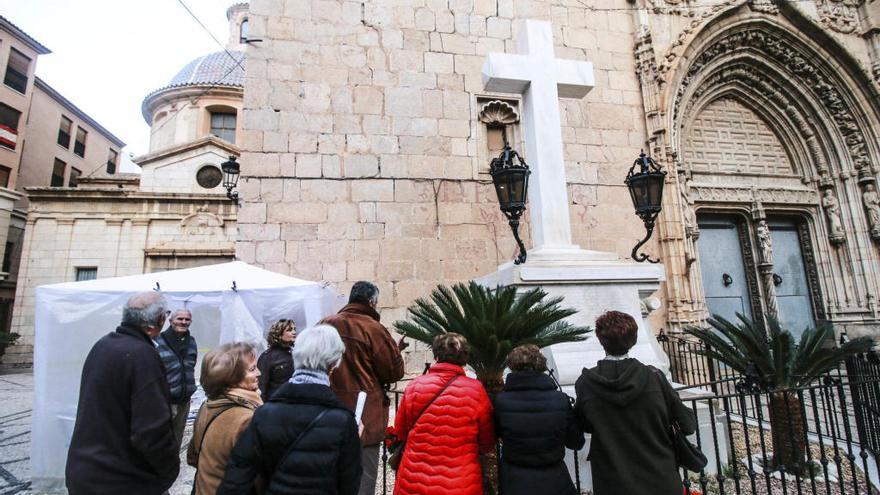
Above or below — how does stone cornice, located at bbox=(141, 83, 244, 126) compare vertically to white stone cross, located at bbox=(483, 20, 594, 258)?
above

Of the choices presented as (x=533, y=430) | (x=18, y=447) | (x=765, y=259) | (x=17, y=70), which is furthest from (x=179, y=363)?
(x=17, y=70)

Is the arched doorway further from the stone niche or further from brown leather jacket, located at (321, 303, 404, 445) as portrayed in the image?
brown leather jacket, located at (321, 303, 404, 445)

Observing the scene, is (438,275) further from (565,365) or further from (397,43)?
(397,43)

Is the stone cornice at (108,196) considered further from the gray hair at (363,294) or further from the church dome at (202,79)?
the gray hair at (363,294)

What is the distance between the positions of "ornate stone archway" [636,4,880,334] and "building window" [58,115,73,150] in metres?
30.8

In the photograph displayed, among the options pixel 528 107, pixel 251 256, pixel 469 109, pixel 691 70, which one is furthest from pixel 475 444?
pixel 691 70

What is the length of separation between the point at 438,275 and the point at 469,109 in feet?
10.2

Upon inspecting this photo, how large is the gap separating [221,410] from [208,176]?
63.9ft

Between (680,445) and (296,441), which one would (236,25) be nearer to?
(296,441)

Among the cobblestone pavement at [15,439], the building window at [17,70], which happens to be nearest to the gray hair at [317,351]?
the cobblestone pavement at [15,439]

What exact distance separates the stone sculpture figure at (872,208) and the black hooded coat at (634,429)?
35.1ft

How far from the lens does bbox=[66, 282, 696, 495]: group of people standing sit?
6.14ft

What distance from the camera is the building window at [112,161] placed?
96.2ft

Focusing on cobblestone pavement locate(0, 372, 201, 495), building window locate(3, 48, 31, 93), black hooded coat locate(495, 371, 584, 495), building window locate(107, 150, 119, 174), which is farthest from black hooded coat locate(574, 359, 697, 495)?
building window locate(107, 150, 119, 174)
